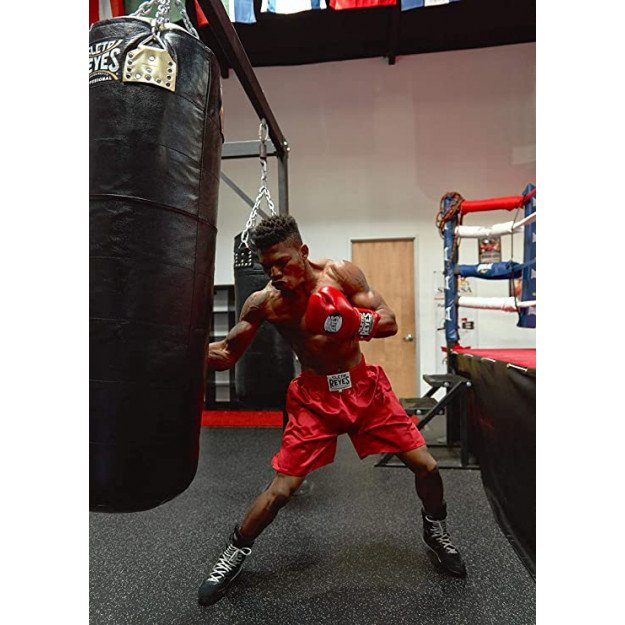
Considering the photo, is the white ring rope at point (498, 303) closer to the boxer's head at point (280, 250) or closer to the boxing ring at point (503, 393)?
the boxing ring at point (503, 393)

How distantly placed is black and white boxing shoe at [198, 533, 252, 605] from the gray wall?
12.1ft

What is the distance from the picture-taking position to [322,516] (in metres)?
2.21

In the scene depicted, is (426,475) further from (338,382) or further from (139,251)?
(139,251)

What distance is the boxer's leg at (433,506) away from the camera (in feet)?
5.36

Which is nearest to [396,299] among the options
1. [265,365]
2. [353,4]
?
[265,365]

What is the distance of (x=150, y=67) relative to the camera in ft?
3.05

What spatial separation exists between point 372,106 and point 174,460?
16.9 ft

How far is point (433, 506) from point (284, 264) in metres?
1.18

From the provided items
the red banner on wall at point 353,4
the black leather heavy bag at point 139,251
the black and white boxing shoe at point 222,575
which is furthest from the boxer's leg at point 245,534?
the red banner on wall at point 353,4

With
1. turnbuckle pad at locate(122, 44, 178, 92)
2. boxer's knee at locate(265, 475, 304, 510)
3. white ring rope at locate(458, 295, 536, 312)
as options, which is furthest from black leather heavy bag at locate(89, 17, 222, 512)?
white ring rope at locate(458, 295, 536, 312)

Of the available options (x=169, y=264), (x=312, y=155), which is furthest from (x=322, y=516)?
(x=312, y=155)

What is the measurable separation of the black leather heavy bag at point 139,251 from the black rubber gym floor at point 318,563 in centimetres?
83

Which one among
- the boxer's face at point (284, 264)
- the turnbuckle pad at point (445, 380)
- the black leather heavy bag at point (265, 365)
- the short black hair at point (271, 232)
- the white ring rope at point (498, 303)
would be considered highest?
the short black hair at point (271, 232)

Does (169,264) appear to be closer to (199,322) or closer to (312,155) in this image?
(199,322)
